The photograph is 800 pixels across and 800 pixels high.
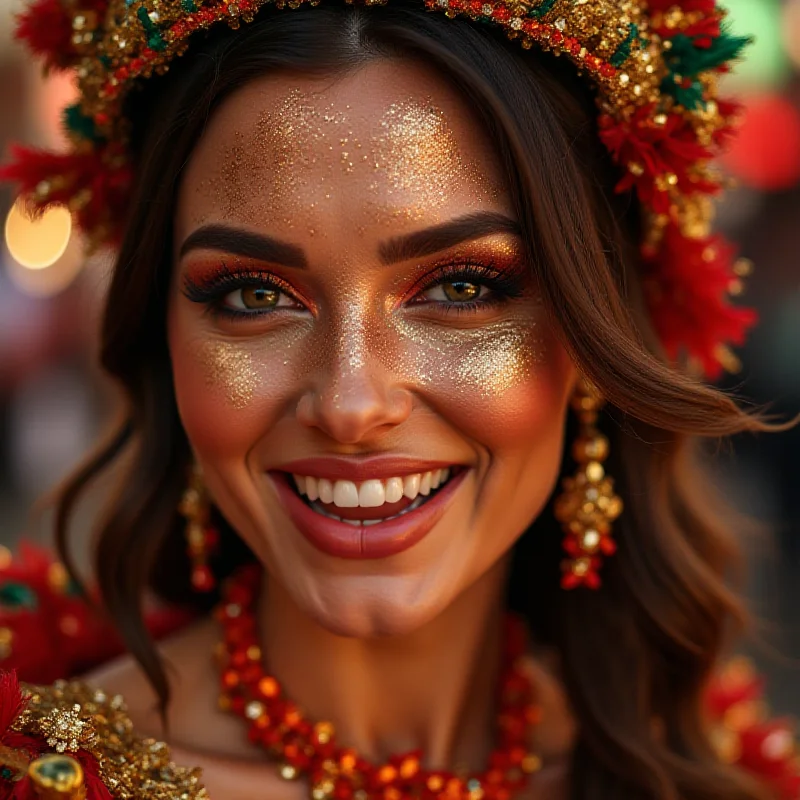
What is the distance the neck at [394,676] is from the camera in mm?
1940

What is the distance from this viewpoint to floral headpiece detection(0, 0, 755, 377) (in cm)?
Answer: 168

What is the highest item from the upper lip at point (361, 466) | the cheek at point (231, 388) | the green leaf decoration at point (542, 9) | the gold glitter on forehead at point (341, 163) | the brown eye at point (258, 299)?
the green leaf decoration at point (542, 9)

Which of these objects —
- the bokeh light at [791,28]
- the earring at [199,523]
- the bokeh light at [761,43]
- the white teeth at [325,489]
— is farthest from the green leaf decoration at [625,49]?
the bokeh light at [791,28]

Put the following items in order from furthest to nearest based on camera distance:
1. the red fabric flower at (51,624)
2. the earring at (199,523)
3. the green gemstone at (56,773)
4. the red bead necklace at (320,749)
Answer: the red fabric flower at (51,624), the earring at (199,523), the red bead necklace at (320,749), the green gemstone at (56,773)

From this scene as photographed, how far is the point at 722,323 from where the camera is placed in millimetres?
2121

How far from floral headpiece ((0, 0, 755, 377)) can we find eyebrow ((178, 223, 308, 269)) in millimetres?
295

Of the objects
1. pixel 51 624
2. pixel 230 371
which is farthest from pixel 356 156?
pixel 51 624

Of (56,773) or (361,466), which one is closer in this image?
(56,773)

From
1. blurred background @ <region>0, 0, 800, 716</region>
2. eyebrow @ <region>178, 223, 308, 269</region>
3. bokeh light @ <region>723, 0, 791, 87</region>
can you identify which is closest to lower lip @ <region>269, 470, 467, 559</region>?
eyebrow @ <region>178, 223, 308, 269</region>

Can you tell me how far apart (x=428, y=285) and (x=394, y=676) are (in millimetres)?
736

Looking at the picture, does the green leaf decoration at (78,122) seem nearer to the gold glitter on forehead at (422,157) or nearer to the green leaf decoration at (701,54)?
the gold glitter on forehead at (422,157)

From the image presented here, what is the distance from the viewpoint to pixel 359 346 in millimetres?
1582

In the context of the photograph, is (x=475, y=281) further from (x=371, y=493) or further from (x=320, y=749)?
(x=320, y=749)

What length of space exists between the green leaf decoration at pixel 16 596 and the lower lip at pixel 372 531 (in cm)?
96
